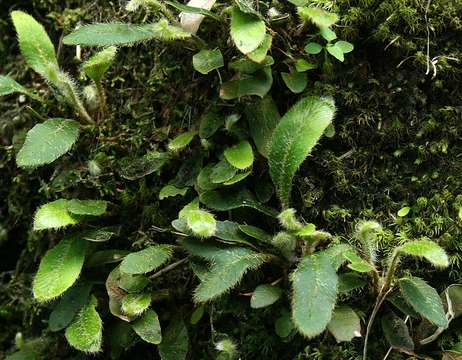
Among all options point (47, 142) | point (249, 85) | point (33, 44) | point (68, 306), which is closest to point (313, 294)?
point (249, 85)

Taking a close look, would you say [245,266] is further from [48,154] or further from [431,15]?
[431,15]

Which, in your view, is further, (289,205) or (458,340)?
(289,205)

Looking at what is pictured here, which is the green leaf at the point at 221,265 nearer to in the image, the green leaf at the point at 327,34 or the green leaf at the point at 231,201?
the green leaf at the point at 231,201

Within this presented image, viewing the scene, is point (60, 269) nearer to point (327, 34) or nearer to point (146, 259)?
point (146, 259)

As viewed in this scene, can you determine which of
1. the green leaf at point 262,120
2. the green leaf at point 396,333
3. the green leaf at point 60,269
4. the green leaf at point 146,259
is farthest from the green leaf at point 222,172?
the green leaf at point 396,333

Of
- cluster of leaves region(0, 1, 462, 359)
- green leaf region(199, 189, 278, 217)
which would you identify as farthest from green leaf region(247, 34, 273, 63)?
green leaf region(199, 189, 278, 217)

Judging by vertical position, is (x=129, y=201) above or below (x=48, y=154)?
below

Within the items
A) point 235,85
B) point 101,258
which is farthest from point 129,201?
point 235,85
